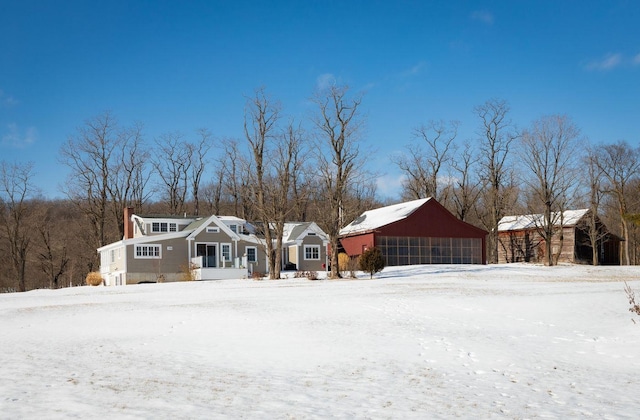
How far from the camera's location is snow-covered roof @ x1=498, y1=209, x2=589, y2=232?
62.2 m

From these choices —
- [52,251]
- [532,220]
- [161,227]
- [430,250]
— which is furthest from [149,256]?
[532,220]

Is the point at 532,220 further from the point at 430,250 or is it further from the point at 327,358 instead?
the point at 327,358

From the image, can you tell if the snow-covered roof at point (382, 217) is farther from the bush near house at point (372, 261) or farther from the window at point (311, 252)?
the bush near house at point (372, 261)

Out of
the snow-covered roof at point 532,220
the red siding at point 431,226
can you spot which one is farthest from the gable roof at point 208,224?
the snow-covered roof at point 532,220

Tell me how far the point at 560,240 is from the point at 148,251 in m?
35.9

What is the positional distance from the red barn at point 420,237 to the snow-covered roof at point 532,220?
8.07 metres

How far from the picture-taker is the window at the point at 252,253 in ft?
175

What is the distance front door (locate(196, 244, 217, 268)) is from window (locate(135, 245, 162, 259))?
3063 millimetres

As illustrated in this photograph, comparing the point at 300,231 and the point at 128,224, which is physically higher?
the point at 128,224

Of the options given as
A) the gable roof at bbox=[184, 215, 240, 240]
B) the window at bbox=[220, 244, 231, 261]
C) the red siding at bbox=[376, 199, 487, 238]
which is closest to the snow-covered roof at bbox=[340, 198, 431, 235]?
the red siding at bbox=[376, 199, 487, 238]

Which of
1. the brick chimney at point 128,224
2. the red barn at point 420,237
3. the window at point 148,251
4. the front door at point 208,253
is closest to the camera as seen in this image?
the window at point 148,251

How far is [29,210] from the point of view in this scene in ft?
207

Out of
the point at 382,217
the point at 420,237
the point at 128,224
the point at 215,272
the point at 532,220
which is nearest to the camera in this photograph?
the point at 215,272

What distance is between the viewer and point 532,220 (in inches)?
2562
